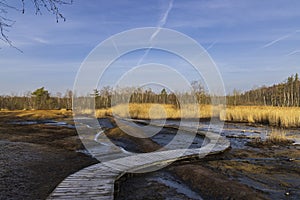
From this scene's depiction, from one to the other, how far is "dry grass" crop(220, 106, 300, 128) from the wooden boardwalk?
1026cm

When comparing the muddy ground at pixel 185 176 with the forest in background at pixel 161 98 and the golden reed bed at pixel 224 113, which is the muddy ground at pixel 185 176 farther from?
the forest in background at pixel 161 98

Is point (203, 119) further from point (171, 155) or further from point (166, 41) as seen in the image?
point (171, 155)

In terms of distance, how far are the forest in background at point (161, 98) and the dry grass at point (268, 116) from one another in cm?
640

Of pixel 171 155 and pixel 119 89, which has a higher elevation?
pixel 119 89

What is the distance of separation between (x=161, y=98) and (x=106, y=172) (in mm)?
31412

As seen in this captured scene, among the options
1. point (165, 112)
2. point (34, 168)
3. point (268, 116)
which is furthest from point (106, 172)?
point (165, 112)

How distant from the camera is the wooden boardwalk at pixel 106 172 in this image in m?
4.38

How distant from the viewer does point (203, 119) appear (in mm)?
23875

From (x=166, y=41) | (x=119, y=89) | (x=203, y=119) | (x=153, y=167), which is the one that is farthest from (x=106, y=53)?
(x=119, y=89)

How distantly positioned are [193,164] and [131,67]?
838 cm

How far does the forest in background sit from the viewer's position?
105 ft

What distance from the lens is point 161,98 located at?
37.0 metres

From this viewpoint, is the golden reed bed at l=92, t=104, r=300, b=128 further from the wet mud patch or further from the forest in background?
the wet mud patch

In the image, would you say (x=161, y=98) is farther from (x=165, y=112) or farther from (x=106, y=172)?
(x=106, y=172)
